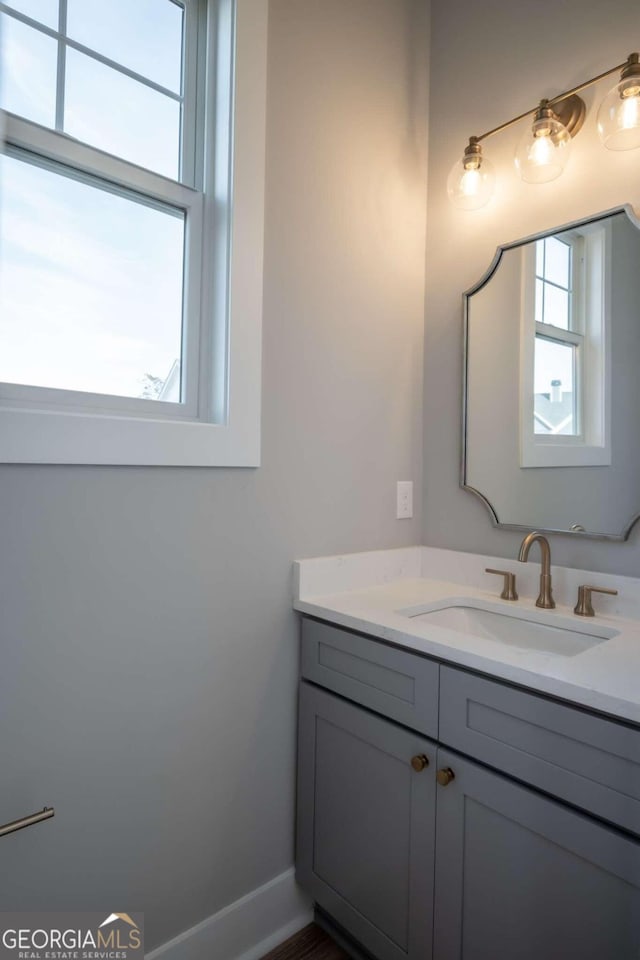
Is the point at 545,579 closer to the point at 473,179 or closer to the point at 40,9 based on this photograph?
the point at 473,179

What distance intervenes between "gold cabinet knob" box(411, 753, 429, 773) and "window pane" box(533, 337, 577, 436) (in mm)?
920

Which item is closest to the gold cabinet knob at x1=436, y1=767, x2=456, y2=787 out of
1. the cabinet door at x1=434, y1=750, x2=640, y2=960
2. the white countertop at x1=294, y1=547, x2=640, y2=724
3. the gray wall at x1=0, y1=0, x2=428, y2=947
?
the cabinet door at x1=434, y1=750, x2=640, y2=960

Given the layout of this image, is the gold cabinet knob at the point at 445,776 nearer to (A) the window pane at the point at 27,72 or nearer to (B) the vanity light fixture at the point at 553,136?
(B) the vanity light fixture at the point at 553,136

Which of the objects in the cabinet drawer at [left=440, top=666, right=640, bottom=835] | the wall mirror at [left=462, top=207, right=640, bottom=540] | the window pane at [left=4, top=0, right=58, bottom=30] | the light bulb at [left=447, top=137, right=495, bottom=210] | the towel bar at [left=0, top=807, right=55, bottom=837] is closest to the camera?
the cabinet drawer at [left=440, top=666, right=640, bottom=835]

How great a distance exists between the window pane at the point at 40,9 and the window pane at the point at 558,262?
1313 millimetres

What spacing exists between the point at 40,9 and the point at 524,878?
199 cm

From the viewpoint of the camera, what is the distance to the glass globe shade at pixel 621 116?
1.21m

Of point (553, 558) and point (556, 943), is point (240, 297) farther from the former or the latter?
point (556, 943)

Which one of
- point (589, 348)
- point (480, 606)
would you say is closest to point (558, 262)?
point (589, 348)

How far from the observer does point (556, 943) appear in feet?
2.95

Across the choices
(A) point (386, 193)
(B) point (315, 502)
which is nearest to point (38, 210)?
(B) point (315, 502)

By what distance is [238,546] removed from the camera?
134cm

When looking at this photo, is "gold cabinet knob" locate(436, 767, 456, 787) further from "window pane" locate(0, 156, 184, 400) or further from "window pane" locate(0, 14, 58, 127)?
"window pane" locate(0, 14, 58, 127)

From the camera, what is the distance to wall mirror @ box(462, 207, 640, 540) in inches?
51.8
